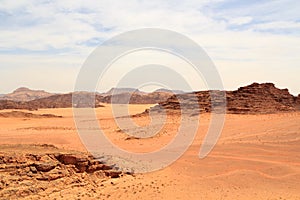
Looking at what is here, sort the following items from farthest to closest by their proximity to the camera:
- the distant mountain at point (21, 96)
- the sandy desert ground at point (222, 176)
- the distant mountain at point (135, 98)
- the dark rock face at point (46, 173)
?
the distant mountain at point (21, 96) → the distant mountain at point (135, 98) → the sandy desert ground at point (222, 176) → the dark rock face at point (46, 173)

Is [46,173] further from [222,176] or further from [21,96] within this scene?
[21,96]

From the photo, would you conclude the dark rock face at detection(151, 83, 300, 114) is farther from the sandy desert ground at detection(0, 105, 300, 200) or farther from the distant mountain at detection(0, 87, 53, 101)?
the distant mountain at detection(0, 87, 53, 101)

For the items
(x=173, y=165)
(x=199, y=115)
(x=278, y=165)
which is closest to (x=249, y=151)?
(x=278, y=165)

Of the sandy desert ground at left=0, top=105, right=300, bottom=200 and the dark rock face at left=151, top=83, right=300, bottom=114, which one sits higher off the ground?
the dark rock face at left=151, top=83, right=300, bottom=114

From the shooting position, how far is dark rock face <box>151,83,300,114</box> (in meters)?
31.9

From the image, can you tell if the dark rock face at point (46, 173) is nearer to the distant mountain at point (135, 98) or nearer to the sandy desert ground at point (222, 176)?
the sandy desert ground at point (222, 176)

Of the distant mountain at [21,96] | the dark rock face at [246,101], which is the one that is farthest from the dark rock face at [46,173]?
the distant mountain at [21,96]

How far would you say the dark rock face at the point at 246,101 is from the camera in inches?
1257

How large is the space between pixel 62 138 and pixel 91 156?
36.9ft

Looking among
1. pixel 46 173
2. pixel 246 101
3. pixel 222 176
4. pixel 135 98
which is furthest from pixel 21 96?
pixel 222 176

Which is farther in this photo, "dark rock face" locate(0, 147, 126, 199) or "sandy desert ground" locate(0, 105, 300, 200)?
"sandy desert ground" locate(0, 105, 300, 200)

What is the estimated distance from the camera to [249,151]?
15500mm

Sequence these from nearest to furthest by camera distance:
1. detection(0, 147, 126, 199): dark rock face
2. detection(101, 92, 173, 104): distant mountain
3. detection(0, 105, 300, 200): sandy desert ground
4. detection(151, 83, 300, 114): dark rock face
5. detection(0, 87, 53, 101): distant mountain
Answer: detection(0, 147, 126, 199): dark rock face, detection(0, 105, 300, 200): sandy desert ground, detection(151, 83, 300, 114): dark rock face, detection(101, 92, 173, 104): distant mountain, detection(0, 87, 53, 101): distant mountain

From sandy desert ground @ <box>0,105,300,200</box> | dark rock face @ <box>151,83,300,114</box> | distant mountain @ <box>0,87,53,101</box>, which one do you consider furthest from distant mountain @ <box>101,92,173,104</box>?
sandy desert ground @ <box>0,105,300,200</box>
